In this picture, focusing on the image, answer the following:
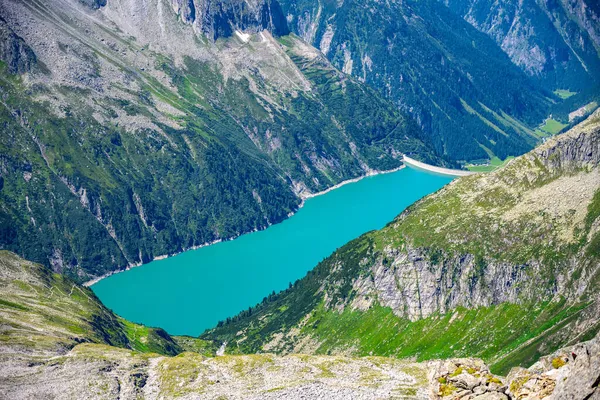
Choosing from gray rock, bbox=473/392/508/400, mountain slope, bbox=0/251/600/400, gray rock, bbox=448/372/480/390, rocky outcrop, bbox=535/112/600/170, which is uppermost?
rocky outcrop, bbox=535/112/600/170

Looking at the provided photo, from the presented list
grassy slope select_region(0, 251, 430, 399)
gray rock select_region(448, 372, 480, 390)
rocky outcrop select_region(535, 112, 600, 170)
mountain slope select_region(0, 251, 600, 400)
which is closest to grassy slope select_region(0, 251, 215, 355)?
mountain slope select_region(0, 251, 600, 400)

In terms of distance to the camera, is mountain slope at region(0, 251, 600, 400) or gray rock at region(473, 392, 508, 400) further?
mountain slope at region(0, 251, 600, 400)

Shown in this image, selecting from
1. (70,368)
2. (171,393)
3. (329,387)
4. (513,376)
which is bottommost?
(513,376)

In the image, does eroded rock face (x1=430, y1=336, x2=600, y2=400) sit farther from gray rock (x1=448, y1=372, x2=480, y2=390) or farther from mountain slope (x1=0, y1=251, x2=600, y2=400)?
mountain slope (x1=0, y1=251, x2=600, y2=400)

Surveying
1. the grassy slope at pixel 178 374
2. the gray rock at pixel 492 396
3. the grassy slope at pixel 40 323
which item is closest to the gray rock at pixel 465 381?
the gray rock at pixel 492 396

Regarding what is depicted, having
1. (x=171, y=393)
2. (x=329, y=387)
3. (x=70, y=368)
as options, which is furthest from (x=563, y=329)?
(x=70, y=368)

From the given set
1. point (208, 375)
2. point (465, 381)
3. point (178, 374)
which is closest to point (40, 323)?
point (178, 374)

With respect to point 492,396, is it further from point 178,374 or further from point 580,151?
point 580,151

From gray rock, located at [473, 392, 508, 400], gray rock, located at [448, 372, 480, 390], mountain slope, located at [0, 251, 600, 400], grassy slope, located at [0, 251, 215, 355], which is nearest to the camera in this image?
gray rock, located at [473, 392, 508, 400]

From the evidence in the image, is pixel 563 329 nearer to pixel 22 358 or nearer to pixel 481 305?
pixel 481 305

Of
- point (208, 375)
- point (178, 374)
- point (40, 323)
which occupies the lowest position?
point (208, 375)

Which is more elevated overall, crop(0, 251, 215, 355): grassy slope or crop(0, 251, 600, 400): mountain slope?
crop(0, 251, 215, 355): grassy slope
